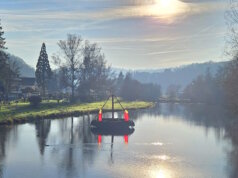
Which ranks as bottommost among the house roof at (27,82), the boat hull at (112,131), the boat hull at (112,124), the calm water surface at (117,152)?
the calm water surface at (117,152)

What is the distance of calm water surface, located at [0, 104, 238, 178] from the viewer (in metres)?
27.0

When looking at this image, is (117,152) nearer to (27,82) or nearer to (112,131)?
(112,131)

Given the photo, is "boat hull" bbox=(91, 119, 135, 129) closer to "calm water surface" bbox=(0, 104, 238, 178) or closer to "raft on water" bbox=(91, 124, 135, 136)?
"raft on water" bbox=(91, 124, 135, 136)

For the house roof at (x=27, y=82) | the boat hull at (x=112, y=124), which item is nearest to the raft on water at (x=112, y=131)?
the boat hull at (x=112, y=124)

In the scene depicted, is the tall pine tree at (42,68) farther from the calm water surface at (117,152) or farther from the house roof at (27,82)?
the calm water surface at (117,152)

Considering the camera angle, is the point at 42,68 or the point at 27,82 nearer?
the point at 42,68

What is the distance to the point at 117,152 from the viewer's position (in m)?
34.1

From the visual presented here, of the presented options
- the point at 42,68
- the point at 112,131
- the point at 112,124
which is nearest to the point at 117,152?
the point at 112,131

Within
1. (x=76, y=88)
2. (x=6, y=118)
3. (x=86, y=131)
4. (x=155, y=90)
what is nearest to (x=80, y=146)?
(x=86, y=131)

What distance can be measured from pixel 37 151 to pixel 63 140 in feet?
21.8

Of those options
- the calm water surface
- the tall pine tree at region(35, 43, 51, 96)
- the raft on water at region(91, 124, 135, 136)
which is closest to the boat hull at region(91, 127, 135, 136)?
the raft on water at region(91, 124, 135, 136)

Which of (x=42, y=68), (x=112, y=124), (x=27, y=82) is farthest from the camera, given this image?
(x=27, y=82)

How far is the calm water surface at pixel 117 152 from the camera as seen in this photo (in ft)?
88.5

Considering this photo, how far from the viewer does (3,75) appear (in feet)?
223
